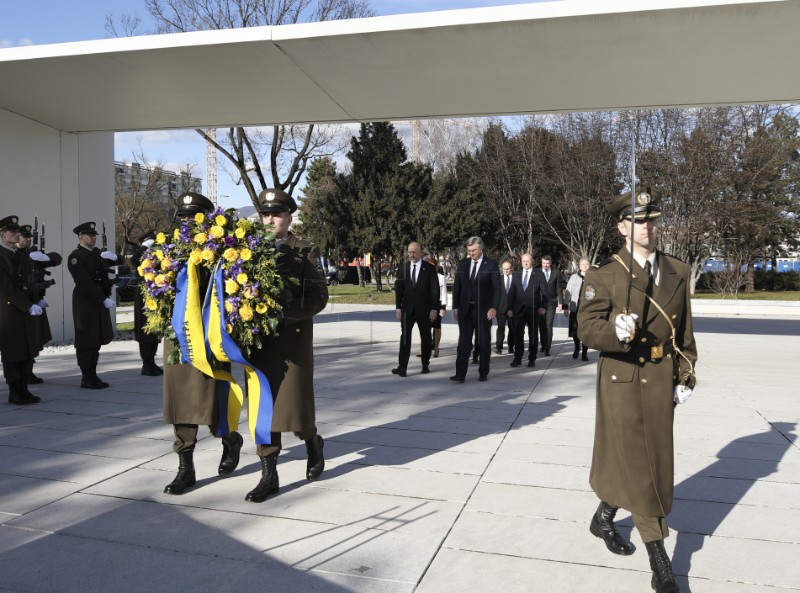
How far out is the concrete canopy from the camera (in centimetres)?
785

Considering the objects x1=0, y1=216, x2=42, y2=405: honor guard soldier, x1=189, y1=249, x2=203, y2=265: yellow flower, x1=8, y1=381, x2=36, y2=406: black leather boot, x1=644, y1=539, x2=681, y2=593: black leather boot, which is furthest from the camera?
x1=8, y1=381, x2=36, y2=406: black leather boot

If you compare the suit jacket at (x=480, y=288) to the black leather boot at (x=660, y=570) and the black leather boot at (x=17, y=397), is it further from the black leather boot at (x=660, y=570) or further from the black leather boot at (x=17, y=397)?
the black leather boot at (x=660, y=570)

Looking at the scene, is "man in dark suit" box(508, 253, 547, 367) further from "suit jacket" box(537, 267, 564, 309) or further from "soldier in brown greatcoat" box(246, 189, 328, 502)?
"soldier in brown greatcoat" box(246, 189, 328, 502)

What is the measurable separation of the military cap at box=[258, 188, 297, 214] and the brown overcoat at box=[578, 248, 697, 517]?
216 cm

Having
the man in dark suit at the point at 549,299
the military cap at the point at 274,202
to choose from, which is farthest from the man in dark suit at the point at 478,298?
the military cap at the point at 274,202

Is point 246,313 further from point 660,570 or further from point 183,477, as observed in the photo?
point 660,570

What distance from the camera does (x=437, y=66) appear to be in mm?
9320

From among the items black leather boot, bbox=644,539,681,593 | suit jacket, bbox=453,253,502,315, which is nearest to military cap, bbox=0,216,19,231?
suit jacket, bbox=453,253,502,315

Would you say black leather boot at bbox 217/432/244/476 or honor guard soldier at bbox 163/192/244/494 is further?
black leather boot at bbox 217/432/244/476

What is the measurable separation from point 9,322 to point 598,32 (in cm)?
740

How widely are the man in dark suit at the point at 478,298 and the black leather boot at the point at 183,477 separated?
16.8ft

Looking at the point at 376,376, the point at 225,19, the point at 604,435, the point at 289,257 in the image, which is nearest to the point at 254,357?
the point at 289,257

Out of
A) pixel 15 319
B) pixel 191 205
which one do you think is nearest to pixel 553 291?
pixel 191 205

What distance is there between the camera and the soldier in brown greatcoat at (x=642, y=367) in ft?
11.1
